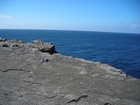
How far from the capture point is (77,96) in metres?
4.98

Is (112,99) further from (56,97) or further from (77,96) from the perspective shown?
(56,97)

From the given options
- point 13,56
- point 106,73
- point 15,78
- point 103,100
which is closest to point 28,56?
point 13,56

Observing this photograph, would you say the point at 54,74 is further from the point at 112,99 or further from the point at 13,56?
the point at 13,56

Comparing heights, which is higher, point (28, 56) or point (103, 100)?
point (28, 56)

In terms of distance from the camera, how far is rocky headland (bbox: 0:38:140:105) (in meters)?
4.76

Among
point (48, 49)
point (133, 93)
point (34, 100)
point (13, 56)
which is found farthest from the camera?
point (48, 49)

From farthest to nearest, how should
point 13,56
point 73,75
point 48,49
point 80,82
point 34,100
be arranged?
point 48,49 < point 13,56 < point 73,75 < point 80,82 < point 34,100

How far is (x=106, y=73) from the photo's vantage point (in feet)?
22.3

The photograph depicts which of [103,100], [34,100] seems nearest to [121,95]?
[103,100]

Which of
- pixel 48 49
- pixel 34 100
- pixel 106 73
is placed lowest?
pixel 34 100

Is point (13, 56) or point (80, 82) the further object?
point (13, 56)

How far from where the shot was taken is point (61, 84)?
587cm

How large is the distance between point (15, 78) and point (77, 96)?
322 centimetres

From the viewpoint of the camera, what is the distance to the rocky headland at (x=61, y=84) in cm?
476
